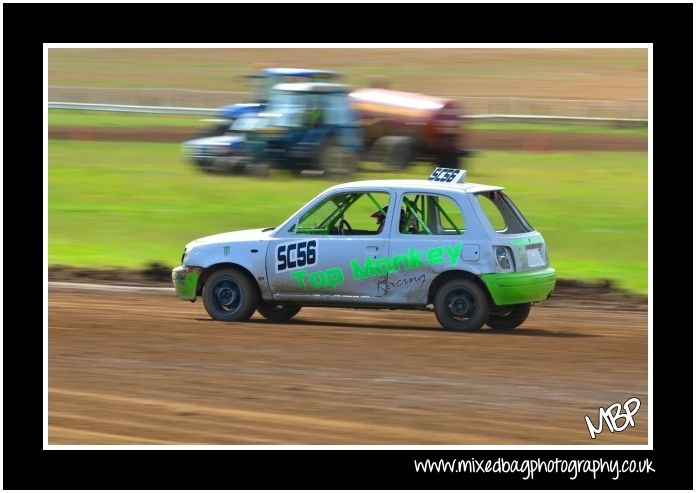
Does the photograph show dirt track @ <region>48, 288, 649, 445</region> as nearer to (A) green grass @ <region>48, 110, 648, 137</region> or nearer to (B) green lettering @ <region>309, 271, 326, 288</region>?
(B) green lettering @ <region>309, 271, 326, 288</region>

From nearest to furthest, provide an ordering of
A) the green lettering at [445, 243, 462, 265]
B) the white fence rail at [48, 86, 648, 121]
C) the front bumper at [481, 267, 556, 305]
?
the front bumper at [481, 267, 556, 305] < the green lettering at [445, 243, 462, 265] < the white fence rail at [48, 86, 648, 121]

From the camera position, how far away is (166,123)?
36.7 m

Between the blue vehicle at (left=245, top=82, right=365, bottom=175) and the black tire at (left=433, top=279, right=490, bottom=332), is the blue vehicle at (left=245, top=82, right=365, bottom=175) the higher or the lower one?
the higher one

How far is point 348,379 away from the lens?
33.2ft

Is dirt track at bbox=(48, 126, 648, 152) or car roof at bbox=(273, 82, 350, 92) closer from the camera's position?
car roof at bbox=(273, 82, 350, 92)

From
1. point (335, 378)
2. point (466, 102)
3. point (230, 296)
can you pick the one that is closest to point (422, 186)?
point (230, 296)

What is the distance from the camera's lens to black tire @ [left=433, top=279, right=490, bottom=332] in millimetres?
11930

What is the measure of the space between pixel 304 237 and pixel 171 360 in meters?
2.23

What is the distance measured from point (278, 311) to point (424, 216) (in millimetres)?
2125

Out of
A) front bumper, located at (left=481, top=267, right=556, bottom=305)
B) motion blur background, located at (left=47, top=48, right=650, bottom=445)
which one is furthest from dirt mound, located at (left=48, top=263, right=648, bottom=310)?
front bumper, located at (left=481, top=267, right=556, bottom=305)

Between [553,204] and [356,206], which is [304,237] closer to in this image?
[356,206]

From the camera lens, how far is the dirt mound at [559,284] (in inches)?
587

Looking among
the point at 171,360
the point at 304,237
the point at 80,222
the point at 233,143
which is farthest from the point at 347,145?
the point at 171,360

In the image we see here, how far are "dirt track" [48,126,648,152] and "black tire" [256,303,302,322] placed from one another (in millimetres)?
18835
